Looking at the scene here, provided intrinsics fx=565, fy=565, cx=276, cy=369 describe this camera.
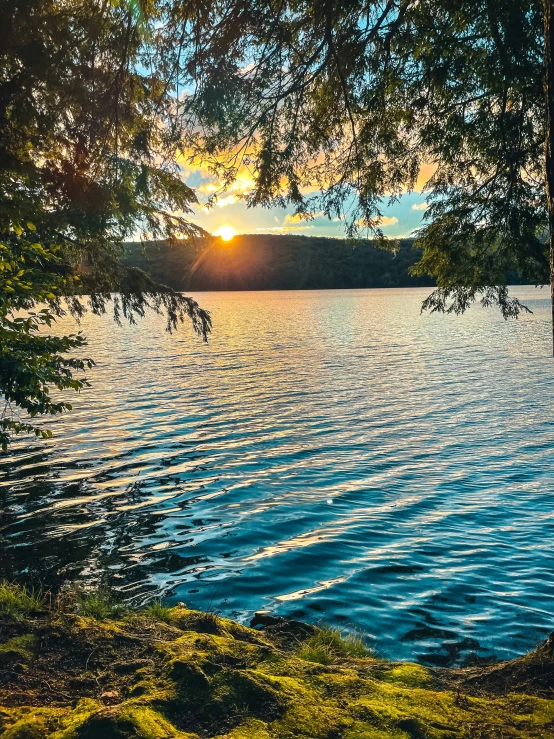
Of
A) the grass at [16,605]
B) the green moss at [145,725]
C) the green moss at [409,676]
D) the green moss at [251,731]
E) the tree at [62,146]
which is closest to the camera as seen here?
the green moss at [145,725]

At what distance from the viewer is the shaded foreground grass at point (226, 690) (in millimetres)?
3541

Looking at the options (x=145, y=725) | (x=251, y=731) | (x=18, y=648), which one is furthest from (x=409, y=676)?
(x=18, y=648)

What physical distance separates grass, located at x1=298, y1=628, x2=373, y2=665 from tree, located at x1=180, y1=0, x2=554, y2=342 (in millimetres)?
5983

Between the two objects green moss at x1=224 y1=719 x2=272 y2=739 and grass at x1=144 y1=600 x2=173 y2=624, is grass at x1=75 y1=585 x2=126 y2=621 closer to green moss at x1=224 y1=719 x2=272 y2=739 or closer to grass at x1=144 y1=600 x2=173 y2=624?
grass at x1=144 y1=600 x2=173 y2=624

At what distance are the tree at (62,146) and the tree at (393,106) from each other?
115 centimetres

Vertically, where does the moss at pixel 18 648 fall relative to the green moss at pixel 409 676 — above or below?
above

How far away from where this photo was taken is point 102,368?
33.2m

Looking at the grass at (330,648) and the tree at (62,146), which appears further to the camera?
the tree at (62,146)

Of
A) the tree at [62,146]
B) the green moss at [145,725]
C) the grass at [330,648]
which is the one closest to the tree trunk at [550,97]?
the grass at [330,648]

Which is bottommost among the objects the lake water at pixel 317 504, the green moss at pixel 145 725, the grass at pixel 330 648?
the lake water at pixel 317 504

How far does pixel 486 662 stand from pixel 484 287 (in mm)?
7352

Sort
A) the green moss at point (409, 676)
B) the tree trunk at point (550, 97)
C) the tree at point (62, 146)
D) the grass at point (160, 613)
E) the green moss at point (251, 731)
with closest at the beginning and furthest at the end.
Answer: the green moss at point (251, 731)
the tree trunk at point (550, 97)
the green moss at point (409, 676)
the grass at point (160, 613)
the tree at point (62, 146)

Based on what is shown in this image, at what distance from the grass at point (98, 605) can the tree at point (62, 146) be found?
2.52 meters

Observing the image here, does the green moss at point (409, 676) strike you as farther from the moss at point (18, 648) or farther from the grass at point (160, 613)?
the moss at point (18, 648)
